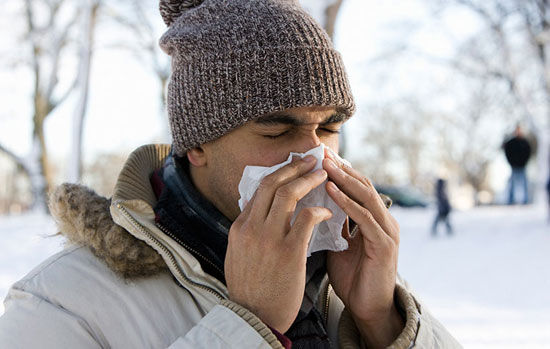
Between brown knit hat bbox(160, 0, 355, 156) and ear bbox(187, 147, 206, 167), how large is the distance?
0.11ft

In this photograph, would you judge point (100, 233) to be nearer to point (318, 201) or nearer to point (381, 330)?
point (318, 201)

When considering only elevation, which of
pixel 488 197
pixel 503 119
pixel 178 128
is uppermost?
pixel 178 128

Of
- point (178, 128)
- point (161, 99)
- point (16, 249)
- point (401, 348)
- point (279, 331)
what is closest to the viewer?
point (279, 331)

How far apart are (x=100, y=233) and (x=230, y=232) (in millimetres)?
400

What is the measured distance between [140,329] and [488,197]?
137 feet

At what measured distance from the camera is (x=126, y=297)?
1481 millimetres

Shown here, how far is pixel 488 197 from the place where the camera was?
4003 cm

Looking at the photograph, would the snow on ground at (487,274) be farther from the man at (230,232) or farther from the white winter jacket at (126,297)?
the white winter jacket at (126,297)

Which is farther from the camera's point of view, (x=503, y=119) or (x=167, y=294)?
(x=503, y=119)

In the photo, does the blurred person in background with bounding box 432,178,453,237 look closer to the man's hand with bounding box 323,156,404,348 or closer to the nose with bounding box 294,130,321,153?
the man's hand with bounding box 323,156,404,348

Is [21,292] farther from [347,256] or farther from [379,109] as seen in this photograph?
[379,109]

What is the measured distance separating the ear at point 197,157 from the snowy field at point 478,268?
1.58 meters

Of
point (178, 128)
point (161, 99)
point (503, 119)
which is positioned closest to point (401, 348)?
point (178, 128)

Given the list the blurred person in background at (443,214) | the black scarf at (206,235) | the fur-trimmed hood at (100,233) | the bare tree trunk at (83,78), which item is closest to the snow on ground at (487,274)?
the blurred person in background at (443,214)
